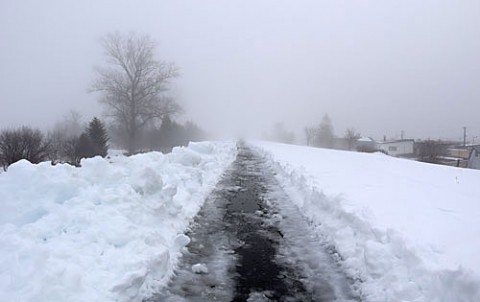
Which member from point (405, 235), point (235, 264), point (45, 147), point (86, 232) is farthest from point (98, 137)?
point (405, 235)

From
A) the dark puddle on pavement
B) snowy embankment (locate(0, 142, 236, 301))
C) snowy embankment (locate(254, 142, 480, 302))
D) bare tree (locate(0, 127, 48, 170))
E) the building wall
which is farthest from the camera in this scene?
the building wall

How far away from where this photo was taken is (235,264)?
6.07 meters

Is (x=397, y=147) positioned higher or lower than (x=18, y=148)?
higher

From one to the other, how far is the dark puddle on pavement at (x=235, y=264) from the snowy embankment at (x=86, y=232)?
34 centimetres

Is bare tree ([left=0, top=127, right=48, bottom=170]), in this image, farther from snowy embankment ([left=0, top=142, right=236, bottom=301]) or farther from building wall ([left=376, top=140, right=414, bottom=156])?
building wall ([left=376, top=140, right=414, bottom=156])

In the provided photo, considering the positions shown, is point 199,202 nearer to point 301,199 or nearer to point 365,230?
point 301,199

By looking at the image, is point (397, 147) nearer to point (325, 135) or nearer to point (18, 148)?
point (325, 135)

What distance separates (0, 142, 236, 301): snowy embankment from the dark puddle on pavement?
34 cm

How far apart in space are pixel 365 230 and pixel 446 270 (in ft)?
8.10

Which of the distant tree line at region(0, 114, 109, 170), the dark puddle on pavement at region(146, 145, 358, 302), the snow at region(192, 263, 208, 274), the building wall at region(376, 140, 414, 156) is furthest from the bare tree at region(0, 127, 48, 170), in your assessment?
the building wall at region(376, 140, 414, 156)

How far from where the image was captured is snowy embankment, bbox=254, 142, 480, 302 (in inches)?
173

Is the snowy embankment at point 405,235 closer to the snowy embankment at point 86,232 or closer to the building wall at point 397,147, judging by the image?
the snowy embankment at point 86,232

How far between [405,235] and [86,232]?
491cm

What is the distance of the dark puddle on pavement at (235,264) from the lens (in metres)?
4.96
